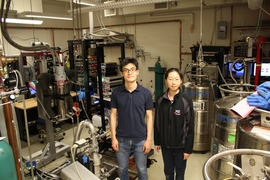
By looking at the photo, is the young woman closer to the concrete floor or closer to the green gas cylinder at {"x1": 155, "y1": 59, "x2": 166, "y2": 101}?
the concrete floor

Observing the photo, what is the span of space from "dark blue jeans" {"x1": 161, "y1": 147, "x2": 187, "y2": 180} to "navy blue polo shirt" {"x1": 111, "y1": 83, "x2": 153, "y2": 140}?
30 cm

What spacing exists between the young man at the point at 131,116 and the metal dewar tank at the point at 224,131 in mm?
871

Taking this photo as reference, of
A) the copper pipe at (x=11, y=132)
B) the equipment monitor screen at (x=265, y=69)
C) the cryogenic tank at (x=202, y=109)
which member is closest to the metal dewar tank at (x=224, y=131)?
the cryogenic tank at (x=202, y=109)

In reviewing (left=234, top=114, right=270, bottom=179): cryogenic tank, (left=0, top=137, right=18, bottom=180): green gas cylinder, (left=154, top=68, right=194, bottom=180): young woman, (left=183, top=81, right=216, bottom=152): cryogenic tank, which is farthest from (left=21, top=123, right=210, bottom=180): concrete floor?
(left=234, top=114, right=270, bottom=179): cryogenic tank

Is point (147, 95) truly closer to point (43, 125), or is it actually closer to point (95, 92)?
point (95, 92)

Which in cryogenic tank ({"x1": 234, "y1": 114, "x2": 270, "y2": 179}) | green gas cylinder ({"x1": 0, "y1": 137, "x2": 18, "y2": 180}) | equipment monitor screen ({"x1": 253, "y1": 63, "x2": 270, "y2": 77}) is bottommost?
green gas cylinder ({"x1": 0, "y1": 137, "x2": 18, "y2": 180})

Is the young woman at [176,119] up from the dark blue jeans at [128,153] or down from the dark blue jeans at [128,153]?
up

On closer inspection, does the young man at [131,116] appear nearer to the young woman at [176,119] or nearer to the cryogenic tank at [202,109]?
the young woman at [176,119]

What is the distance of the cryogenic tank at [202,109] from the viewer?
10.6ft

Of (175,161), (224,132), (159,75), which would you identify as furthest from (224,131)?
(159,75)

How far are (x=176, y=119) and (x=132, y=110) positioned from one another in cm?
42

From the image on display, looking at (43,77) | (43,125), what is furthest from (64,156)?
(43,77)

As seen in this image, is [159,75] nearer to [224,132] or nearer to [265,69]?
[265,69]

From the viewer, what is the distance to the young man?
204cm
